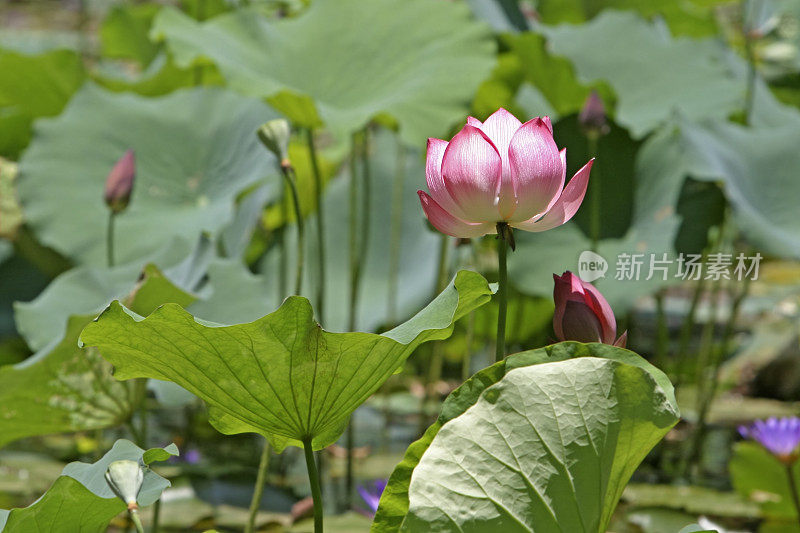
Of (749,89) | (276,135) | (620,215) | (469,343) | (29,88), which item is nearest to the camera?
(276,135)

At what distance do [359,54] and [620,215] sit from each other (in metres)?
0.55

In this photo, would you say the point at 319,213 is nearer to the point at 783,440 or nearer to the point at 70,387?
the point at 70,387

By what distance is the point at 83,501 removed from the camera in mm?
527

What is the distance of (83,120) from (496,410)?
1.26 m

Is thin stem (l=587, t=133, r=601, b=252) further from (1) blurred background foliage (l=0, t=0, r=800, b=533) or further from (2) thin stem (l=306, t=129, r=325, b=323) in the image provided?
(2) thin stem (l=306, t=129, r=325, b=323)

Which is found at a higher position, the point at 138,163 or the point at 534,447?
the point at 534,447

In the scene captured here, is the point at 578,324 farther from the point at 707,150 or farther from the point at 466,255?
the point at 466,255

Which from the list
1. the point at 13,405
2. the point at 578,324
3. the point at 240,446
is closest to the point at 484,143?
the point at 578,324

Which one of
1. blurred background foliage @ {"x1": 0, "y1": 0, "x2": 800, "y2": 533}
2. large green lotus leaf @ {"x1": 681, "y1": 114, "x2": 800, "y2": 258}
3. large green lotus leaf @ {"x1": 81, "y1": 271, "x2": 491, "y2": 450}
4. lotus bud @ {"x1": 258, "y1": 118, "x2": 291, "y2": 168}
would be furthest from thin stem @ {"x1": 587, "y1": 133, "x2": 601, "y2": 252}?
large green lotus leaf @ {"x1": 81, "y1": 271, "x2": 491, "y2": 450}

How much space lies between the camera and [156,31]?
56.4 inches

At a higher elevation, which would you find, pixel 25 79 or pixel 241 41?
pixel 241 41

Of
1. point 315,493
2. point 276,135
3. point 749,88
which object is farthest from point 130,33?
point 315,493

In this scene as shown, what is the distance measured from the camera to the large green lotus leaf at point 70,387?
2.62ft

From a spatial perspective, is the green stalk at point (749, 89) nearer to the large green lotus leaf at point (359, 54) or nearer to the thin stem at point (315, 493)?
the large green lotus leaf at point (359, 54)
